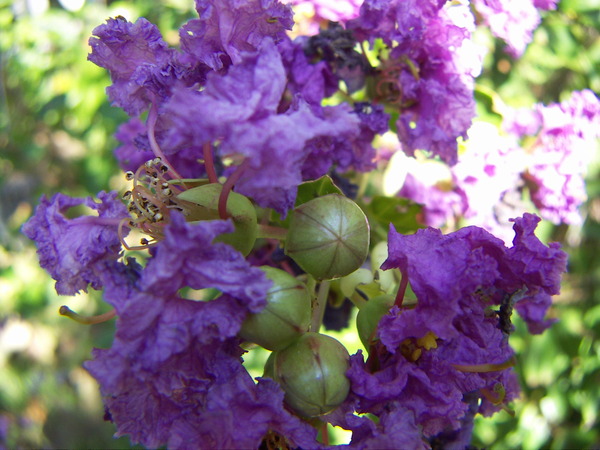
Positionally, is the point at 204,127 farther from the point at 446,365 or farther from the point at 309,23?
the point at 309,23

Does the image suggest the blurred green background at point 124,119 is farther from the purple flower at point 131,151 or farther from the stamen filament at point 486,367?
the stamen filament at point 486,367

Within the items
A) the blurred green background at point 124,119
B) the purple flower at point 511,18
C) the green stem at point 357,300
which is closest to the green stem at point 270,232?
the green stem at point 357,300

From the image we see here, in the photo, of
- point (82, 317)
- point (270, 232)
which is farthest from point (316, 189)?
point (82, 317)

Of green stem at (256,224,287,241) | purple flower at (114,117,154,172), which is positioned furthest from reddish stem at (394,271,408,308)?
purple flower at (114,117,154,172)

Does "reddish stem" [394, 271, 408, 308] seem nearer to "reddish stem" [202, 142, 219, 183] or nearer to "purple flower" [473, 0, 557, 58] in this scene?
"reddish stem" [202, 142, 219, 183]

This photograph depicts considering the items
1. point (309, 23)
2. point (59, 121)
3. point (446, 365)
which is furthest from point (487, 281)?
point (59, 121)
